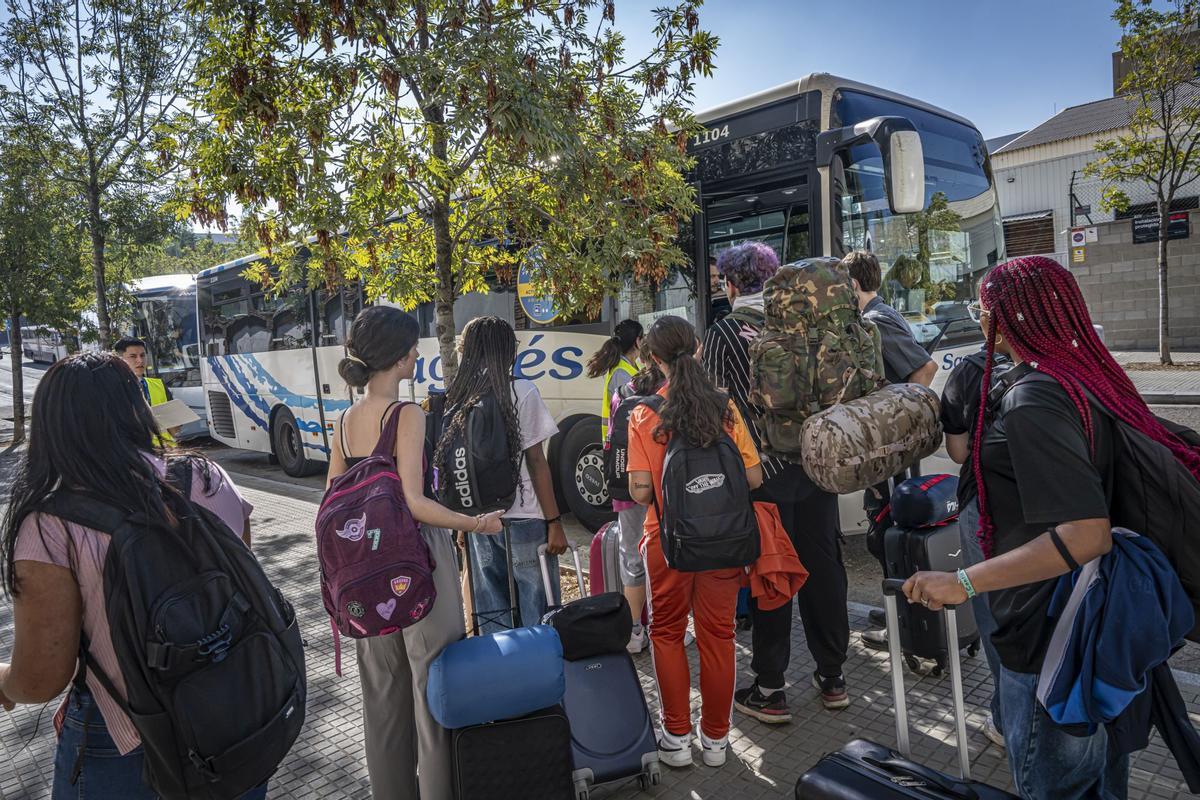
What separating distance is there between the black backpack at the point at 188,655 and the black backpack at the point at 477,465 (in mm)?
1340

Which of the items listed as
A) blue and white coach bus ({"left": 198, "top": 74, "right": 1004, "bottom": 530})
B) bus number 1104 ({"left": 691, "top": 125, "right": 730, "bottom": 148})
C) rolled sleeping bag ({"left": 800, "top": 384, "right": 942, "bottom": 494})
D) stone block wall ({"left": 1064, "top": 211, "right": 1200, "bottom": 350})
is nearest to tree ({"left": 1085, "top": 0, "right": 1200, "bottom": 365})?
stone block wall ({"left": 1064, "top": 211, "right": 1200, "bottom": 350})

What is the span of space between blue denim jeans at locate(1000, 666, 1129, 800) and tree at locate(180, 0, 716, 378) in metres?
3.34

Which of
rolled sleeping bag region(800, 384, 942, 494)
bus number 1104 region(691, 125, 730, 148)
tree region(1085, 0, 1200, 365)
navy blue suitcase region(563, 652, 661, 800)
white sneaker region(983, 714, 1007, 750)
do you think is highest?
tree region(1085, 0, 1200, 365)

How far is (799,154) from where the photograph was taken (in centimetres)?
598

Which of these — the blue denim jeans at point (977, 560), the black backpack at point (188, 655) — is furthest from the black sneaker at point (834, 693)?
the black backpack at point (188, 655)

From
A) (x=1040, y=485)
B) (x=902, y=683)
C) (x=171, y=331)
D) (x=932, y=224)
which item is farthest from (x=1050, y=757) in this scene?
(x=171, y=331)

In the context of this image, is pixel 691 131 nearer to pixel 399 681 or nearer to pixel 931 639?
pixel 931 639

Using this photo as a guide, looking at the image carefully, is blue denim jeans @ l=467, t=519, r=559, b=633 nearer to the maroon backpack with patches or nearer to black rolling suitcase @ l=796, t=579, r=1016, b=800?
the maroon backpack with patches

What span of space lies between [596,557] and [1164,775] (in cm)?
264

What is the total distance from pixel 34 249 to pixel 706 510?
16529 millimetres

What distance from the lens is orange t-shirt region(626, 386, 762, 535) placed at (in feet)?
10.3

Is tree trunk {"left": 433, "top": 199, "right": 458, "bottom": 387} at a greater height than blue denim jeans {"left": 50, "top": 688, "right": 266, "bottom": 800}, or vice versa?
tree trunk {"left": 433, "top": 199, "right": 458, "bottom": 387}

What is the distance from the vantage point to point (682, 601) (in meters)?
3.17

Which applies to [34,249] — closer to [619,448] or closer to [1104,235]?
[619,448]
